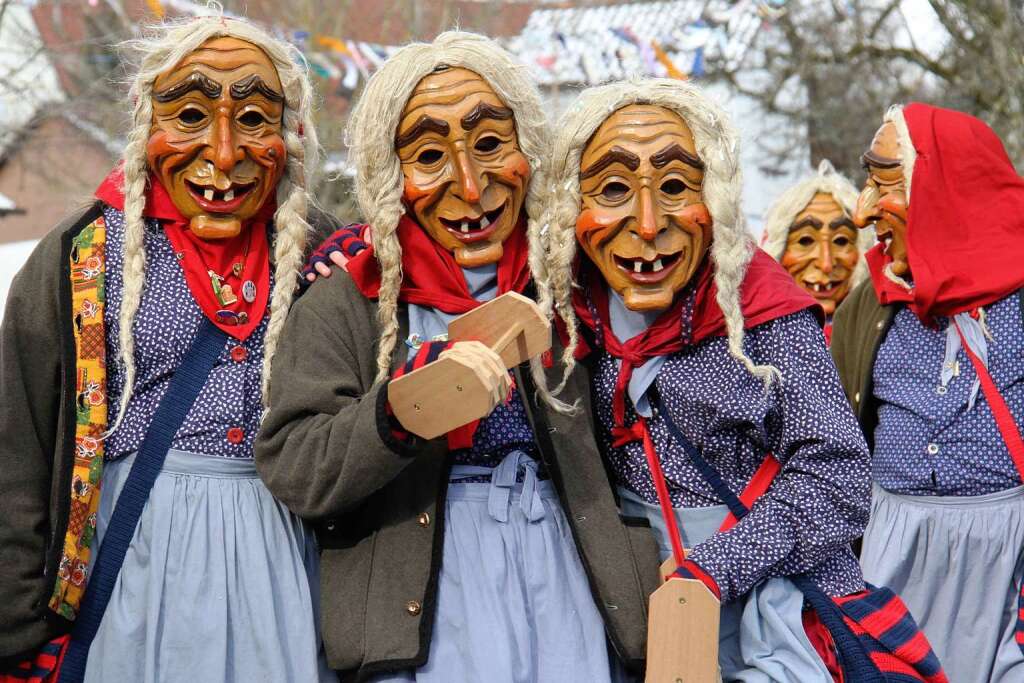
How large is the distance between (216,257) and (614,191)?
39.3 inches

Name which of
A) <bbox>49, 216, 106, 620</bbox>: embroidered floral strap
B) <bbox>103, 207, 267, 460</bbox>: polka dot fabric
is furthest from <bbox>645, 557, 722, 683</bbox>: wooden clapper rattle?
<bbox>49, 216, 106, 620</bbox>: embroidered floral strap

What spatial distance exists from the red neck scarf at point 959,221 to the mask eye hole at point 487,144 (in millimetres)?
1734

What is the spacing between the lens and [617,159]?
2879 millimetres

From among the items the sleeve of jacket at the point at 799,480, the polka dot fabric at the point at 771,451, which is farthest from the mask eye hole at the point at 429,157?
the sleeve of jacket at the point at 799,480

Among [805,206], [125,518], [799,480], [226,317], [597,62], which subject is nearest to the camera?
[799,480]

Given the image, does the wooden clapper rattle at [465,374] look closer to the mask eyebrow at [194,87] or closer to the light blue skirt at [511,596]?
the light blue skirt at [511,596]

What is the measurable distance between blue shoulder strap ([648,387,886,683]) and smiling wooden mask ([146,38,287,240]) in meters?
1.12

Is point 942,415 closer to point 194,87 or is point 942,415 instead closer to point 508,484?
point 508,484

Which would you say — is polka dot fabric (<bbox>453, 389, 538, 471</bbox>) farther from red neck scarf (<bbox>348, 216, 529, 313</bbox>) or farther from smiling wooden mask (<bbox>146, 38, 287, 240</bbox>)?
smiling wooden mask (<bbox>146, 38, 287, 240</bbox>)

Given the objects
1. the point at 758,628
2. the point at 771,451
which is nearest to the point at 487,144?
the point at 771,451

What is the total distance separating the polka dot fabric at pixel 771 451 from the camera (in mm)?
2697

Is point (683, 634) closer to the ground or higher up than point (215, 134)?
closer to the ground

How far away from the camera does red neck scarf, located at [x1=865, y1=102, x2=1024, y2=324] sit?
3979 mm

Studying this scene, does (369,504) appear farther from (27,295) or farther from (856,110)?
(856,110)
